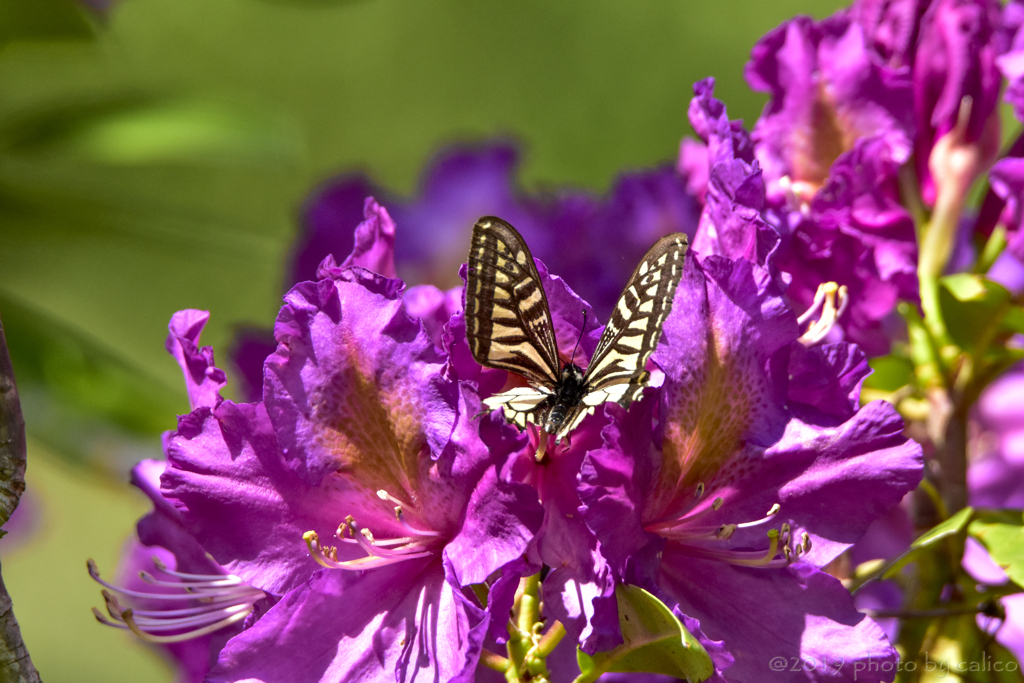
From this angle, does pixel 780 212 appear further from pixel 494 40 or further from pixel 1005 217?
pixel 494 40

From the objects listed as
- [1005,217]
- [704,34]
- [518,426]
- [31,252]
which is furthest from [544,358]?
[704,34]

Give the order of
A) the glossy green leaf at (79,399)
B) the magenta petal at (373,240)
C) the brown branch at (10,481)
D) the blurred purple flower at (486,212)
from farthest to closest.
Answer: the glossy green leaf at (79,399) → the blurred purple flower at (486,212) → the magenta petal at (373,240) → the brown branch at (10,481)

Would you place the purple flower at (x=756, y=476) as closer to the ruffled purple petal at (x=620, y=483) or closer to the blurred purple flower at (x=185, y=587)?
the ruffled purple petal at (x=620, y=483)

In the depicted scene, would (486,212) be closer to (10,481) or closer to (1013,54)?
(1013,54)

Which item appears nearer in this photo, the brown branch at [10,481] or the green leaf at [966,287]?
the brown branch at [10,481]

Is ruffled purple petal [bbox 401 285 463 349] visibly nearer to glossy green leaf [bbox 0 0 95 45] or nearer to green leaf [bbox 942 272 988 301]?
green leaf [bbox 942 272 988 301]

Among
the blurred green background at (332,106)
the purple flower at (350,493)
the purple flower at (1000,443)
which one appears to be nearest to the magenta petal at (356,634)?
the purple flower at (350,493)
